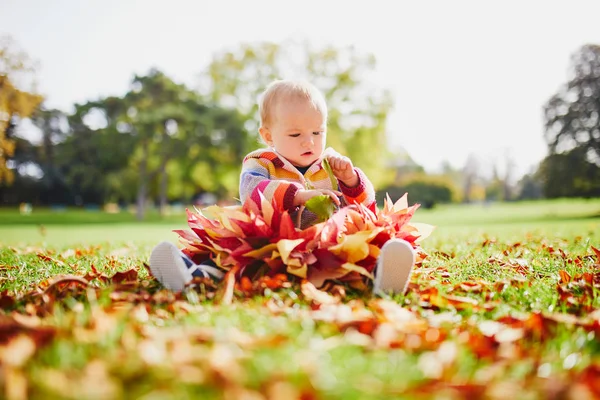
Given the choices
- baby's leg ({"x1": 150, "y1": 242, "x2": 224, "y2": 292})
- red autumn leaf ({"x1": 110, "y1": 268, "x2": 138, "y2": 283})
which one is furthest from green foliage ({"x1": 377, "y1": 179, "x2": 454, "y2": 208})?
baby's leg ({"x1": 150, "y1": 242, "x2": 224, "y2": 292})

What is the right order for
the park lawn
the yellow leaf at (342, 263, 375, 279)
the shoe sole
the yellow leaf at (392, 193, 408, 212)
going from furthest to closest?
the yellow leaf at (392, 193, 408, 212)
the shoe sole
the yellow leaf at (342, 263, 375, 279)
the park lawn

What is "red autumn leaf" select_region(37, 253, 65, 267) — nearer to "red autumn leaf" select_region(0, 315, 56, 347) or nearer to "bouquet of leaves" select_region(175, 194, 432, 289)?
"bouquet of leaves" select_region(175, 194, 432, 289)

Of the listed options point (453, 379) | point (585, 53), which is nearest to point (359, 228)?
point (453, 379)

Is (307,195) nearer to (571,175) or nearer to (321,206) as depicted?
(321,206)

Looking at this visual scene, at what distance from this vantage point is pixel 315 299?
2.01 metres

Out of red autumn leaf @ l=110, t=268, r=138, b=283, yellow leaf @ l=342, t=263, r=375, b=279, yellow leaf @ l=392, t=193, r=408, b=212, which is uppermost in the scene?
yellow leaf @ l=392, t=193, r=408, b=212

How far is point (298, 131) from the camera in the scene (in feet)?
9.29

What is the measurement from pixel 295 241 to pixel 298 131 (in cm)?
84

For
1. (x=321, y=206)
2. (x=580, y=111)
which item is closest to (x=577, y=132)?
(x=580, y=111)

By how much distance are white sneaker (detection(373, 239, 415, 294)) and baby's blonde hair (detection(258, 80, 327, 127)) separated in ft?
3.59

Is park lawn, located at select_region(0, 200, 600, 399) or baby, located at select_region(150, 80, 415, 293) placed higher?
baby, located at select_region(150, 80, 415, 293)

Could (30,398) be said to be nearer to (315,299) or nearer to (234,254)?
(315,299)

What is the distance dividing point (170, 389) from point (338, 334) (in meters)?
0.68

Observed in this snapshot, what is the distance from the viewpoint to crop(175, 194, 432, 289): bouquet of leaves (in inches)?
91.3
